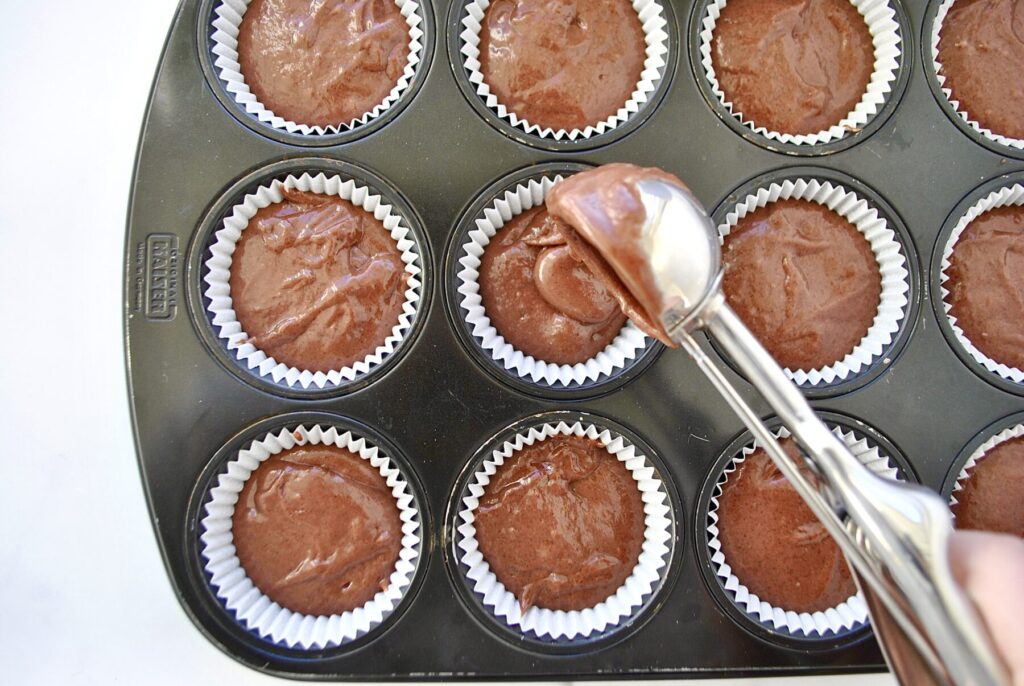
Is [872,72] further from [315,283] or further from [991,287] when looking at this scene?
[315,283]

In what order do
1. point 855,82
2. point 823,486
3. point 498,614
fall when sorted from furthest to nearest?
1. point 855,82
2. point 498,614
3. point 823,486

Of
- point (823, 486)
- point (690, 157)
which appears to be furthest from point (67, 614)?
point (690, 157)

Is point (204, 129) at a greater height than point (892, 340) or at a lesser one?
greater

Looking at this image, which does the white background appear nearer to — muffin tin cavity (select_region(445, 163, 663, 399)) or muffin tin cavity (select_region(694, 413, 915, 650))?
muffin tin cavity (select_region(694, 413, 915, 650))

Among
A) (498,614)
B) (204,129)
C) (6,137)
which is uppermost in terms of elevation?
(6,137)

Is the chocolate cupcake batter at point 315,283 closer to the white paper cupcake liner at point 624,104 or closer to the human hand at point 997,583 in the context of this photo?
the white paper cupcake liner at point 624,104

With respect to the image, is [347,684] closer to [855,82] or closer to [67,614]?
[67,614]

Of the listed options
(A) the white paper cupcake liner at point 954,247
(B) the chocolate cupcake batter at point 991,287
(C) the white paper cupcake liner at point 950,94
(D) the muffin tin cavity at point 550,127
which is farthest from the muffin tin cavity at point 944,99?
(D) the muffin tin cavity at point 550,127
